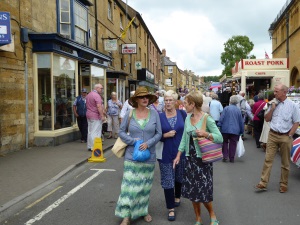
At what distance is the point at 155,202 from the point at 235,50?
52.1 meters

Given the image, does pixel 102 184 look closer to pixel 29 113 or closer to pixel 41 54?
pixel 29 113

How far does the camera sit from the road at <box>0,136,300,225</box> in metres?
4.34

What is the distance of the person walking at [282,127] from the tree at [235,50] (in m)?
48.4

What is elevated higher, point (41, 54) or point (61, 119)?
point (41, 54)

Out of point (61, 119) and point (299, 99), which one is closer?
point (299, 99)

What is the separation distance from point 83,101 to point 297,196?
7869 mm

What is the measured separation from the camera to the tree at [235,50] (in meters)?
53.2

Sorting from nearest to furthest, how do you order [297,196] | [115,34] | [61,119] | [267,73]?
1. [297,196]
2. [61,119]
3. [267,73]
4. [115,34]

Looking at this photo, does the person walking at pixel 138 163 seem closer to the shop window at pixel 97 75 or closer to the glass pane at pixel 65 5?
the glass pane at pixel 65 5

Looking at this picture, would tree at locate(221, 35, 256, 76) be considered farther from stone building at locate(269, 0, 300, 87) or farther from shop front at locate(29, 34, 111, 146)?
shop front at locate(29, 34, 111, 146)

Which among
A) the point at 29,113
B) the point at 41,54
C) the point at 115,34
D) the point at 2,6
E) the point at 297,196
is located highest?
the point at 115,34

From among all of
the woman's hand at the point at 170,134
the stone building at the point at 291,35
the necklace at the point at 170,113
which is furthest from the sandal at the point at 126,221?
the stone building at the point at 291,35

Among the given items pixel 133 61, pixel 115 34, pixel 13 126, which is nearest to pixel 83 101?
pixel 13 126

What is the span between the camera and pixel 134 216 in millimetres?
4113
